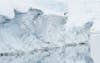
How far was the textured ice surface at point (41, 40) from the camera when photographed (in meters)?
1.15

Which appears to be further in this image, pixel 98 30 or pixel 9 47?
pixel 98 30

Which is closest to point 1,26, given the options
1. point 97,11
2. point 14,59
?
point 14,59

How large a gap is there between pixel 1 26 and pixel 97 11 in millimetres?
596

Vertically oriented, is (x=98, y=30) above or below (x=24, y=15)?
below

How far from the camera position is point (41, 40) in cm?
119

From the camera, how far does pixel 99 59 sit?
126 centimetres

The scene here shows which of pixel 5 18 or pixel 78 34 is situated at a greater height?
pixel 5 18

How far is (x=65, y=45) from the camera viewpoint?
1218 mm

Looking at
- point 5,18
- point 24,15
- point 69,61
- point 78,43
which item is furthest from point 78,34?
point 5,18

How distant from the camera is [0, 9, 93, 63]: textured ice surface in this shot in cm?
115

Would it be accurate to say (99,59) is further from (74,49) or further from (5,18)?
(5,18)

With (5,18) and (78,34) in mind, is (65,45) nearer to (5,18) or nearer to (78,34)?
(78,34)

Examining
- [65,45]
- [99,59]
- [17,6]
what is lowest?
[99,59]

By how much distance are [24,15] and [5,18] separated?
111 mm
